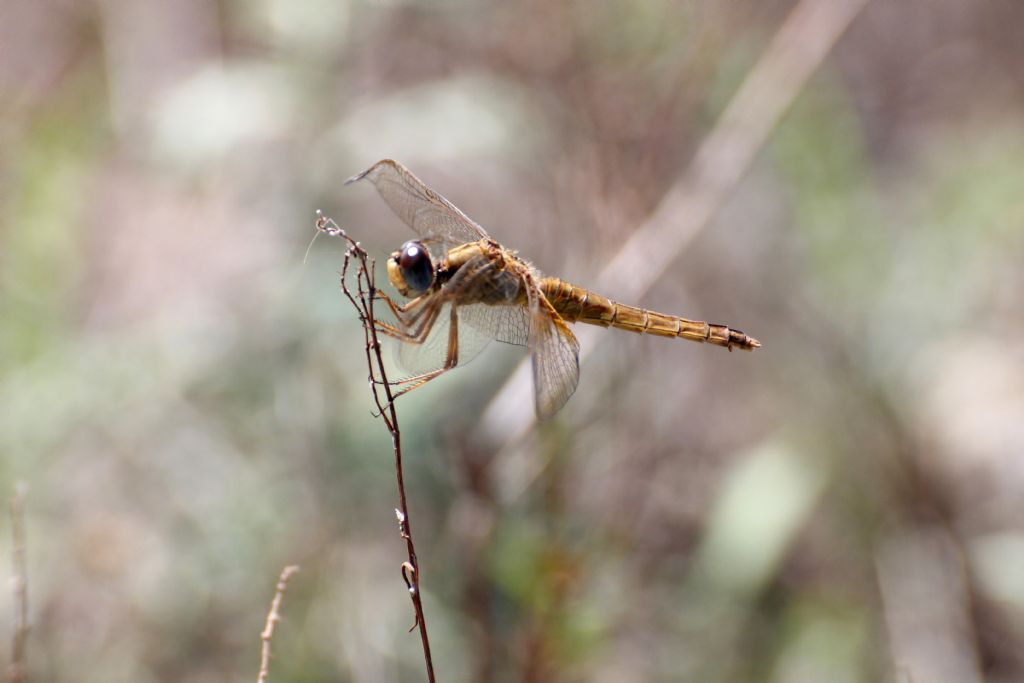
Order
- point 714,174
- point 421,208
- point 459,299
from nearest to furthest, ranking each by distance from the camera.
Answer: point 459,299 < point 421,208 < point 714,174

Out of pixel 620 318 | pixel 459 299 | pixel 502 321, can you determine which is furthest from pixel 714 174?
pixel 459 299

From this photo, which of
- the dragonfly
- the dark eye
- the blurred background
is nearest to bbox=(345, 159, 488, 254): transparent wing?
the dragonfly

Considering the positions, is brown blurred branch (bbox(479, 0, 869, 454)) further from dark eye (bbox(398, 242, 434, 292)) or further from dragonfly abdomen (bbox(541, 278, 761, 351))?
dark eye (bbox(398, 242, 434, 292))

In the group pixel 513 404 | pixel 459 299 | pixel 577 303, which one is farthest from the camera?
pixel 513 404

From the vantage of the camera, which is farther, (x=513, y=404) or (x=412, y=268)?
(x=513, y=404)

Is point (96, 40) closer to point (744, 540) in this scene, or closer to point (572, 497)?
point (572, 497)

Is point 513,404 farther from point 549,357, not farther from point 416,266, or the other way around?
point 416,266

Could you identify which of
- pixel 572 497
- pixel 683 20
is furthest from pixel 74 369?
pixel 683 20

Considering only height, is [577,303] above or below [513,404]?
above
